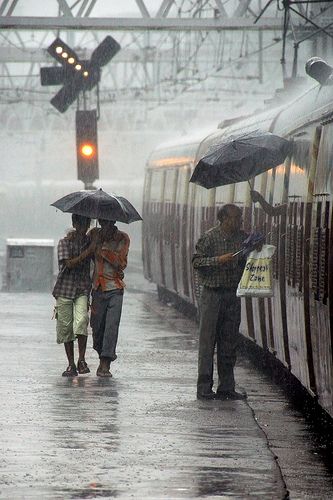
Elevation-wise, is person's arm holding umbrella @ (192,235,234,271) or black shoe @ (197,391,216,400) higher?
person's arm holding umbrella @ (192,235,234,271)

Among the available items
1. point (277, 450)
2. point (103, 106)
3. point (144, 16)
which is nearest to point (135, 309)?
point (144, 16)

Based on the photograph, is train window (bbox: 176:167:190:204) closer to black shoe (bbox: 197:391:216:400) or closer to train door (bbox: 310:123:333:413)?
black shoe (bbox: 197:391:216:400)

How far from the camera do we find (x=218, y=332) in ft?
43.7

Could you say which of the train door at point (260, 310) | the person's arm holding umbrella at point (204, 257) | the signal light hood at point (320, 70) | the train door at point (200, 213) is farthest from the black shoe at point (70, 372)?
the train door at point (200, 213)

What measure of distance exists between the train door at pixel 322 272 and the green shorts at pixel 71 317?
427cm

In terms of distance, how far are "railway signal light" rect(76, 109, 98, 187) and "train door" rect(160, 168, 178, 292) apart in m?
1.79

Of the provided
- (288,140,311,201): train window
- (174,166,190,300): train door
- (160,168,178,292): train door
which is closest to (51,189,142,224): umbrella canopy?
(288,140,311,201): train window

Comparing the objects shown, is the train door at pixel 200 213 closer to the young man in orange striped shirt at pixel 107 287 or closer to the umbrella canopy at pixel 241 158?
the young man in orange striped shirt at pixel 107 287

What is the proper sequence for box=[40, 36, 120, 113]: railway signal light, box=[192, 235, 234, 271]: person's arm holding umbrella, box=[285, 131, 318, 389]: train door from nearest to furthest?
1. box=[285, 131, 318, 389]: train door
2. box=[192, 235, 234, 271]: person's arm holding umbrella
3. box=[40, 36, 120, 113]: railway signal light

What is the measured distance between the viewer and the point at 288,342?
12.7 m

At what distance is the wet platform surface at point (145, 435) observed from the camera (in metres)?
8.93

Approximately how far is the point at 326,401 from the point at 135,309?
1559 cm

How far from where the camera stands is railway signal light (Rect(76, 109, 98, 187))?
23.5 metres

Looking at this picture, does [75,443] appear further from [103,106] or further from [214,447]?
[103,106]
